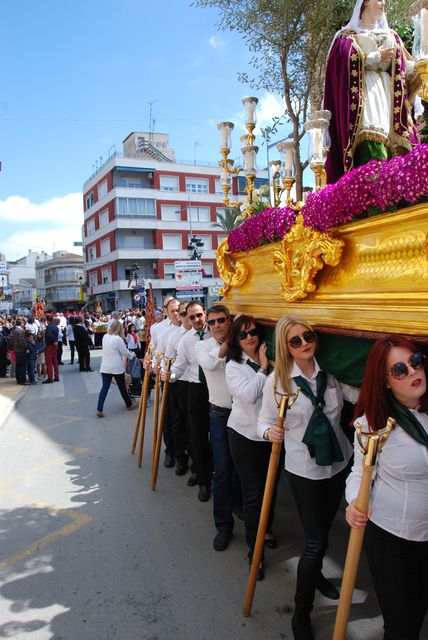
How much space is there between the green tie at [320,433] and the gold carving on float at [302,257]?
701 millimetres

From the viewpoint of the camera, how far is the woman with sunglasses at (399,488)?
73.3 inches

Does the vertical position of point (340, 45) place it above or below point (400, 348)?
above

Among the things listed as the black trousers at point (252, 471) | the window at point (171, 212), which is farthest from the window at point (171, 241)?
the black trousers at point (252, 471)

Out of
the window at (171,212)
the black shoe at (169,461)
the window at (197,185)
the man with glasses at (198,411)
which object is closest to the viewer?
the man with glasses at (198,411)

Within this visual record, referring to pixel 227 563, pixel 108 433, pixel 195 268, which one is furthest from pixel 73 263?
pixel 227 563

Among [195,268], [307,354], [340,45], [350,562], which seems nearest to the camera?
[350,562]

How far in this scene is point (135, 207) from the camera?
4128 cm

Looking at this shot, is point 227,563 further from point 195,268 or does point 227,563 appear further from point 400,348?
point 195,268

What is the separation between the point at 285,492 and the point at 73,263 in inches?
2752

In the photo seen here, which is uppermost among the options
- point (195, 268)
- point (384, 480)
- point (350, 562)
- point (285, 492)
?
point (195, 268)

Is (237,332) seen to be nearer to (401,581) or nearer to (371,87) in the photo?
(401,581)

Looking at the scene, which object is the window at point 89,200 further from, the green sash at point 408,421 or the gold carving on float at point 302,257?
the green sash at point 408,421

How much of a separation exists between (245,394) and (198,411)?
1.80 m

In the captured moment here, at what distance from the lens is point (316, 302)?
9.65ft
